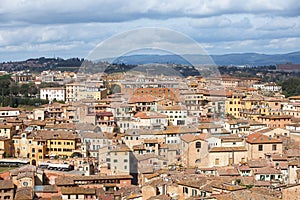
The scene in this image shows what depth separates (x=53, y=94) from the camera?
27.4m

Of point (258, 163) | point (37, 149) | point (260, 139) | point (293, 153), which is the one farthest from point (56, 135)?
point (293, 153)

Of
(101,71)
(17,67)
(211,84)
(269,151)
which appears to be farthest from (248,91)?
(17,67)

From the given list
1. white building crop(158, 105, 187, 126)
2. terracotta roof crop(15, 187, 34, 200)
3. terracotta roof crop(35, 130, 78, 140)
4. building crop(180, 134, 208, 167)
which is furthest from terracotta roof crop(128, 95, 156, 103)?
terracotta roof crop(15, 187, 34, 200)

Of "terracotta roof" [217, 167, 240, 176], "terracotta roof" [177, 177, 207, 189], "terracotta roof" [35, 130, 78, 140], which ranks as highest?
"terracotta roof" [35, 130, 78, 140]

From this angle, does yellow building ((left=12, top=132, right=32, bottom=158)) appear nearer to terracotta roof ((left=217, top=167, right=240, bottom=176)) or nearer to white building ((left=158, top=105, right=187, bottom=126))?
white building ((left=158, top=105, right=187, bottom=126))

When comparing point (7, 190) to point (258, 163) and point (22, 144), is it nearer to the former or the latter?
point (22, 144)

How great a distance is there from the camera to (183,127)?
13984 millimetres

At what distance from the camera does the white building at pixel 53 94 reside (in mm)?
26969

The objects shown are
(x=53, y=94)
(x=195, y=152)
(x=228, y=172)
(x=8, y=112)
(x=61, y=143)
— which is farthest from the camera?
(x=53, y=94)

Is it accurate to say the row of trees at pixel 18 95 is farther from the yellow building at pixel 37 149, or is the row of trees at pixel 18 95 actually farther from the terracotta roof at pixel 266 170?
the terracotta roof at pixel 266 170

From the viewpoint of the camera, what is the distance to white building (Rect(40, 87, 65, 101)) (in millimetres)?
26969

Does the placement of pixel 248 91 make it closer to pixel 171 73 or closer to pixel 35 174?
pixel 171 73

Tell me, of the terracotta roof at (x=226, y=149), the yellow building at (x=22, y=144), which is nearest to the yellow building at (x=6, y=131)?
the yellow building at (x=22, y=144)

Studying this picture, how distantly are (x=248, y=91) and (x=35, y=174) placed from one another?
15.0 meters
